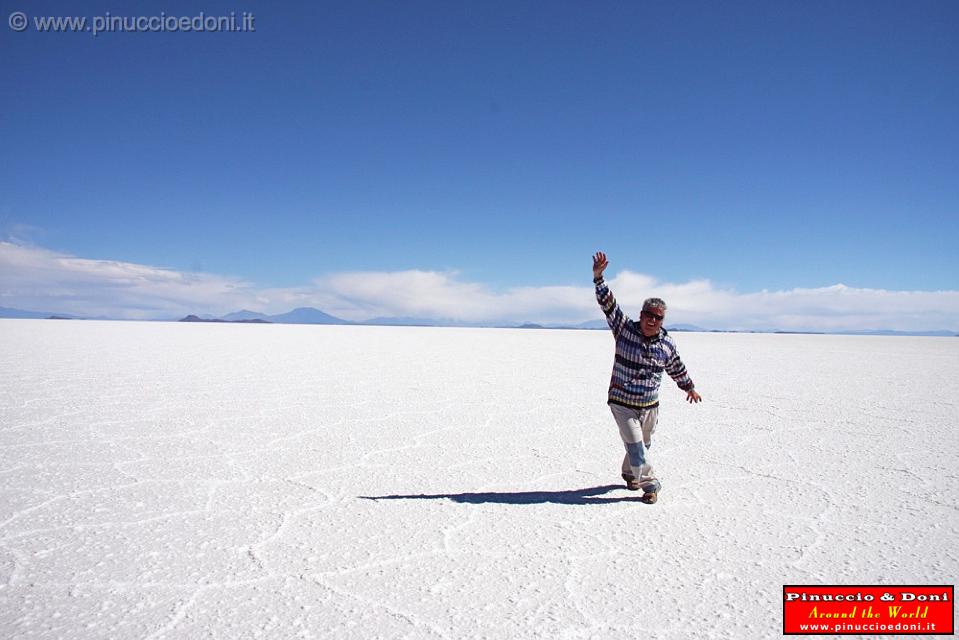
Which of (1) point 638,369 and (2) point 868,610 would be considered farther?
(1) point 638,369

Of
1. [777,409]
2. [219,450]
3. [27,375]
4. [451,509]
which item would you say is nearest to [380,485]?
[451,509]

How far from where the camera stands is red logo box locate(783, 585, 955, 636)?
6.35 ft

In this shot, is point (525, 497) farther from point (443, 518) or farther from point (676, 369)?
point (676, 369)

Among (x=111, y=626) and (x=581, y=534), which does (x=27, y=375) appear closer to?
(x=111, y=626)

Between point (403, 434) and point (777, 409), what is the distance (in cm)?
468

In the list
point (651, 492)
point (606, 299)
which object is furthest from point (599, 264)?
point (651, 492)

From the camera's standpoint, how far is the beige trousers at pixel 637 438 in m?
3.06

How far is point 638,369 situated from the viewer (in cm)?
303

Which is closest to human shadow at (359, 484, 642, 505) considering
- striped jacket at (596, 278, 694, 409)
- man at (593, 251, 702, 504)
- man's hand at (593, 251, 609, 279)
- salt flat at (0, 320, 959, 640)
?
salt flat at (0, 320, 959, 640)

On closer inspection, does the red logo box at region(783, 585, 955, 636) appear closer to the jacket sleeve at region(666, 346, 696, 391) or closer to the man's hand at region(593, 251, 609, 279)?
the jacket sleeve at region(666, 346, 696, 391)

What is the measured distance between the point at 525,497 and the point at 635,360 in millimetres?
1110

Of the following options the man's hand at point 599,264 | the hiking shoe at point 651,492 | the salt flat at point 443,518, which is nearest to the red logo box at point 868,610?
the salt flat at point 443,518

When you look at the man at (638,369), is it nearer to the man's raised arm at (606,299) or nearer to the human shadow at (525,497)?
the man's raised arm at (606,299)

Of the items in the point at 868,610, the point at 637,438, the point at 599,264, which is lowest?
the point at 868,610
